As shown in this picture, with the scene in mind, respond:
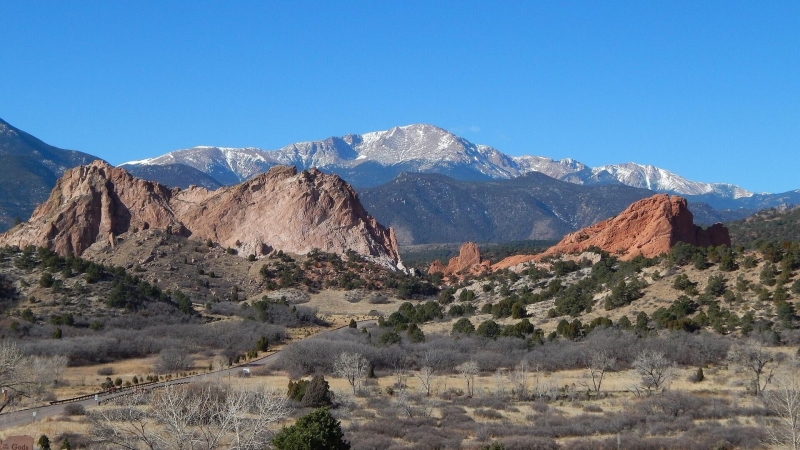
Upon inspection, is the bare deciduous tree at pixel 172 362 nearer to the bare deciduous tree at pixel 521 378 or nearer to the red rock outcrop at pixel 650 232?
Answer: the bare deciduous tree at pixel 521 378

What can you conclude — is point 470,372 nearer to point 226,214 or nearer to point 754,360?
point 754,360

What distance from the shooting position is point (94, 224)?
96.8 m

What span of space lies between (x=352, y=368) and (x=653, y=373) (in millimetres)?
14248

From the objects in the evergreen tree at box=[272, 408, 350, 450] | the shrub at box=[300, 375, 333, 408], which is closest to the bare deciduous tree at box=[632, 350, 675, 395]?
the shrub at box=[300, 375, 333, 408]

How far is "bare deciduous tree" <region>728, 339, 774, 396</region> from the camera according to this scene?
130 feet

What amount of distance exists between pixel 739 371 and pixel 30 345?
3735 cm

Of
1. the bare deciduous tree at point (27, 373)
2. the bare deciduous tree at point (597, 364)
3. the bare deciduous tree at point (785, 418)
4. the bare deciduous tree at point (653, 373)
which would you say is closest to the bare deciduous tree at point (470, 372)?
the bare deciduous tree at point (597, 364)

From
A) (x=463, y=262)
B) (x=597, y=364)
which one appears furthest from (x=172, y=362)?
(x=463, y=262)

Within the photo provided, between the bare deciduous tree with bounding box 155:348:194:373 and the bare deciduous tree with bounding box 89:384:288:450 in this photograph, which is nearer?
the bare deciduous tree with bounding box 89:384:288:450

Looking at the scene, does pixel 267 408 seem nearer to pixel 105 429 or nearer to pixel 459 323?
pixel 105 429

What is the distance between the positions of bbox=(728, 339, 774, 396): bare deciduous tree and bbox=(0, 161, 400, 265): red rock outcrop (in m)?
59.7

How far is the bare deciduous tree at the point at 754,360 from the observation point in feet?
130

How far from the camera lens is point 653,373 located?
41.3 meters

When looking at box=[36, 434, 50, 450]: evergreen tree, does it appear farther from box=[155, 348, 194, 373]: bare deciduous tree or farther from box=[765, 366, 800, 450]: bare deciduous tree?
box=[765, 366, 800, 450]: bare deciduous tree
